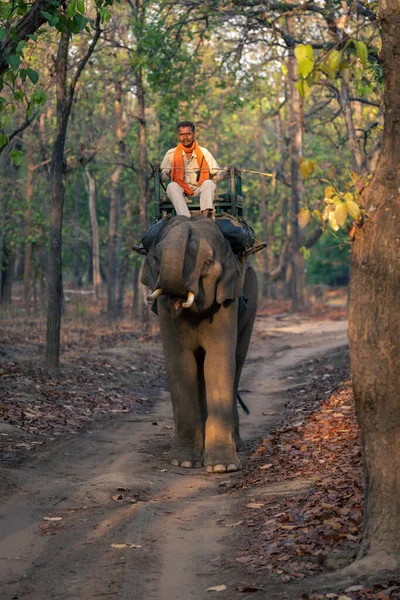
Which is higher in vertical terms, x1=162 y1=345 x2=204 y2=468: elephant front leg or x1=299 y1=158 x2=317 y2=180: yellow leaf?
x1=299 y1=158 x2=317 y2=180: yellow leaf

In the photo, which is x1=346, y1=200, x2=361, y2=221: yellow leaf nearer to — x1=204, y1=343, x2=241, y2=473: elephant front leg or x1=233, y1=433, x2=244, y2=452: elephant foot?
x1=204, y1=343, x2=241, y2=473: elephant front leg

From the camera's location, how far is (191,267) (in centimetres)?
941

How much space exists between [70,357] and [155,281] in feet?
30.8

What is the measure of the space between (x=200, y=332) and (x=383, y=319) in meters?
4.62

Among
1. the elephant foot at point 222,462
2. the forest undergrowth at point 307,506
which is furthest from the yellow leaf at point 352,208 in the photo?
the elephant foot at point 222,462

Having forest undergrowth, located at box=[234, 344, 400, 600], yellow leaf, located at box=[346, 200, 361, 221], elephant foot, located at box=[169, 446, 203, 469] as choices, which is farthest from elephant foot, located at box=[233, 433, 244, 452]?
yellow leaf, located at box=[346, 200, 361, 221]

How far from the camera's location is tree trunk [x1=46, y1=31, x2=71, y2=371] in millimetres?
15367

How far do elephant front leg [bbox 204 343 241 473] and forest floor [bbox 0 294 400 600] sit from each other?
23 cm

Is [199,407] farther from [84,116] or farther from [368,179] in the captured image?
[84,116]

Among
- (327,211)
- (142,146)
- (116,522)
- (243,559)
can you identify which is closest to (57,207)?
(142,146)

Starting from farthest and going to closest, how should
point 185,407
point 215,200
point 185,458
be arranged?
1. point 215,200
2. point 185,407
3. point 185,458

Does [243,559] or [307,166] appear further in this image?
[243,559]

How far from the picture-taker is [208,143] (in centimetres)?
4450

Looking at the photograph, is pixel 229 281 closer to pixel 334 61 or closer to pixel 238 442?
pixel 238 442
